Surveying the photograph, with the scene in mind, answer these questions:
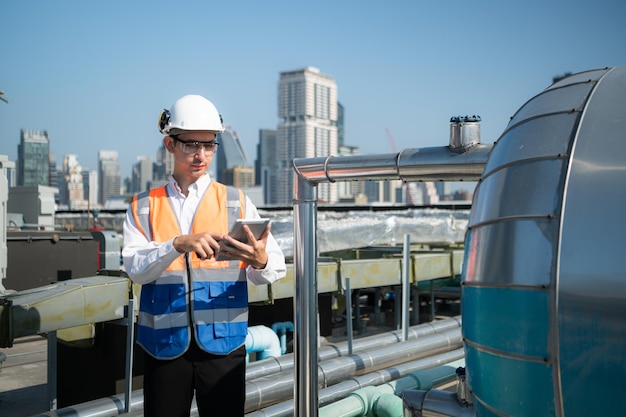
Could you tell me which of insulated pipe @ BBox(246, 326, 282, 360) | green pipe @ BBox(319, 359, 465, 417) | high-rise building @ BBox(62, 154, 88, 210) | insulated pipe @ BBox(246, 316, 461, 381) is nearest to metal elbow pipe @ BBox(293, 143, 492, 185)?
green pipe @ BBox(319, 359, 465, 417)

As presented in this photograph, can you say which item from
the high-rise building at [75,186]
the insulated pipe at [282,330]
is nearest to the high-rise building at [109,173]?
the high-rise building at [75,186]

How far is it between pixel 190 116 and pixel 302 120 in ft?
554

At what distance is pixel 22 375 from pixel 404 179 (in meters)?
8.37

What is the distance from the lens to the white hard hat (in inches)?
133

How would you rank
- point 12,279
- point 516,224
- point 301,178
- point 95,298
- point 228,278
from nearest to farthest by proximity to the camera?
point 516,224, point 228,278, point 301,178, point 95,298, point 12,279

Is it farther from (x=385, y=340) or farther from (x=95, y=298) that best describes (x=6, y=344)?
(x=385, y=340)

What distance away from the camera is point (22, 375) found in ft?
32.8

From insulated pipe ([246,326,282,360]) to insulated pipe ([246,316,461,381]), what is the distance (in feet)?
1.14

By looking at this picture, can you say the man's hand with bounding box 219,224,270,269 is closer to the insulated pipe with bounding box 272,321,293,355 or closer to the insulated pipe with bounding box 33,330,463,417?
the insulated pipe with bounding box 33,330,463,417

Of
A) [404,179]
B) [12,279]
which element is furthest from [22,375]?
[404,179]

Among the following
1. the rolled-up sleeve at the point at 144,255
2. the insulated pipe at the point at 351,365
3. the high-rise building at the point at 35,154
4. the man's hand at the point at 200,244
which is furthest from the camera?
the high-rise building at the point at 35,154

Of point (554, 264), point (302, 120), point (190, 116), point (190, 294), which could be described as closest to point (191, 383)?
point (190, 294)

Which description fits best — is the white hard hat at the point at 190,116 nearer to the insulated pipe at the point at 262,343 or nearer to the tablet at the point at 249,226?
the tablet at the point at 249,226

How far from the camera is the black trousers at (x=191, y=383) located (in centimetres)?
324
